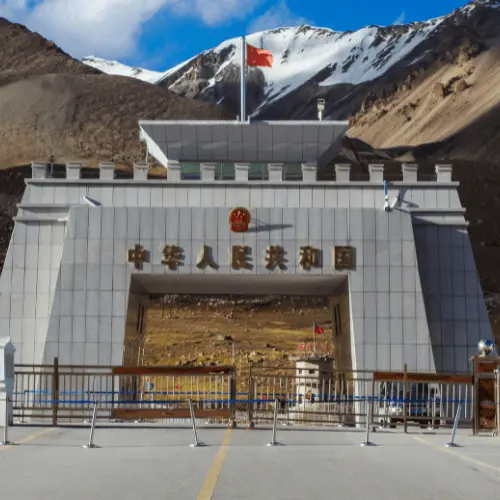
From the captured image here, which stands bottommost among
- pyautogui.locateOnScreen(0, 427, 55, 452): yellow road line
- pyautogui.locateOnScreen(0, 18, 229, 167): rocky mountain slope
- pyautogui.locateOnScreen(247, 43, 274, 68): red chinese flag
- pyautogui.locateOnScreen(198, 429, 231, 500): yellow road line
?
pyautogui.locateOnScreen(198, 429, 231, 500): yellow road line

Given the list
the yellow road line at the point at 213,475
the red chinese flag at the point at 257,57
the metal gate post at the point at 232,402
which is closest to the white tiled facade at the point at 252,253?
the red chinese flag at the point at 257,57

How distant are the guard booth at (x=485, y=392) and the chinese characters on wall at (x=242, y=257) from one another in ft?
27.8

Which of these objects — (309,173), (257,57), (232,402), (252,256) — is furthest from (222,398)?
(257,57)

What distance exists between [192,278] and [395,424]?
9346mm

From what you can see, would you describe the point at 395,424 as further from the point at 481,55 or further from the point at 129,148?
the point at 481,55

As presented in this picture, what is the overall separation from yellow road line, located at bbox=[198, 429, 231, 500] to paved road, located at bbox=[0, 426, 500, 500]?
1cm

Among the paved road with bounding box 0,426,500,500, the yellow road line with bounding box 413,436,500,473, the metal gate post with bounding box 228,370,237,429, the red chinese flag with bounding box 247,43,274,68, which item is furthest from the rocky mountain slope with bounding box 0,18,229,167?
the yellow road line with bounding box 413,436,500,473

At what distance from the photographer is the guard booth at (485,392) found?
26.5 meters

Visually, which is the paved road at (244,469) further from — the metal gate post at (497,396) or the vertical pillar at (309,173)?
the vertical pillar at (309,173)

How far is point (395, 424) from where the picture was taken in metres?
28.7

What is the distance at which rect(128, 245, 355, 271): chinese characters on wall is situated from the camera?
34.7 meters

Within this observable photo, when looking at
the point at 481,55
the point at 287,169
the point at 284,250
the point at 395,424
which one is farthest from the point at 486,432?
the point at 481,55

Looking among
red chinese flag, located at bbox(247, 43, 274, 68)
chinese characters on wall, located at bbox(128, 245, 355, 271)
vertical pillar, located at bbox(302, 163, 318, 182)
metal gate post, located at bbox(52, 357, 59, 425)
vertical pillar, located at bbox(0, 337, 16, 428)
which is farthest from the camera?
red chinese flag, located at bbox(247, 43, 274, 68)

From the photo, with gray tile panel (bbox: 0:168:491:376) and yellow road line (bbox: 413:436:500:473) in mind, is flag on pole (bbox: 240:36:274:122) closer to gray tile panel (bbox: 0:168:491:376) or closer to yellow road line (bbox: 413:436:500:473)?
gray tile panel (bbox: 0:168:491:376)
